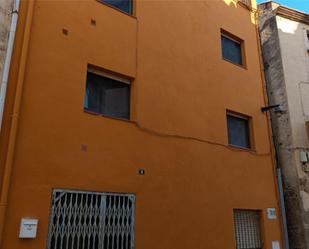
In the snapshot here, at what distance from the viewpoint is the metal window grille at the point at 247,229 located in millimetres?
7848

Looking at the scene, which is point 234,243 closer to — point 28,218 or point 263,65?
point 28,218

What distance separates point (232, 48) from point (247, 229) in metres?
5.30

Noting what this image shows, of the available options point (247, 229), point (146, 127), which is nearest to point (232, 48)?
point (146, 127)

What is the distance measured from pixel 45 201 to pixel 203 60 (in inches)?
214

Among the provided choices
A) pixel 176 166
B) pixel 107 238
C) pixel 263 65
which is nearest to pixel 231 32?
pixel 263 65

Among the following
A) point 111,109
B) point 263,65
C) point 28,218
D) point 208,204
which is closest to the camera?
point 28,218

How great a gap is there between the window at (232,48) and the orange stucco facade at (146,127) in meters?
0.44

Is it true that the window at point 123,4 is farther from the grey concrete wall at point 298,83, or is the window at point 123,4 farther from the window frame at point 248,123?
the grey concrete wall at point 298,83

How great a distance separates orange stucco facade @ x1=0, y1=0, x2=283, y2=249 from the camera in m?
5.40

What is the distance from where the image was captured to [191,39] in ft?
28.4

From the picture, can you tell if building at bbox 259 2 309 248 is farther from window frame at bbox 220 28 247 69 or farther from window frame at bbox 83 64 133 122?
window frame at bbox 83 64 133 122

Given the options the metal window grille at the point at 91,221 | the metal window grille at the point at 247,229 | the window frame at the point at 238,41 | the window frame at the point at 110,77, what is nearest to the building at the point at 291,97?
the window frame at the point at 238,41

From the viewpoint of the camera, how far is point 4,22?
5.60 metres

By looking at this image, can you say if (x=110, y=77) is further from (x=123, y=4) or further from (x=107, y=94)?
(x=123, y=4)
